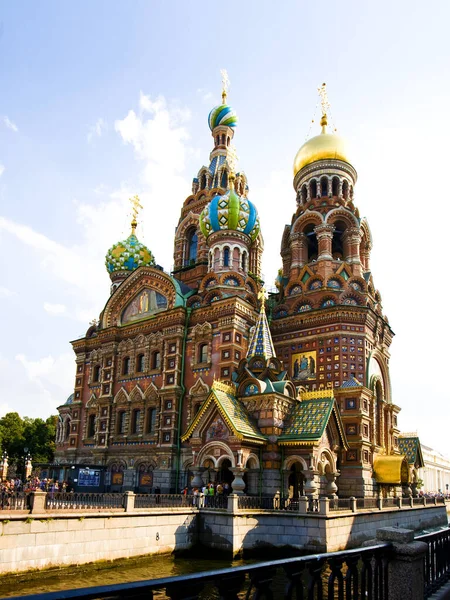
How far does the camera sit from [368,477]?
25.2 m

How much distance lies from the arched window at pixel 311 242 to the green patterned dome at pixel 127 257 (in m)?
11.0

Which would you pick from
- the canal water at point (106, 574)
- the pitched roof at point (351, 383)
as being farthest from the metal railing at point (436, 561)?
the pitched roof at point (351, 383)

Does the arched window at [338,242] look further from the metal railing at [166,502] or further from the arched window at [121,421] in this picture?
the metal railing at [166,502]

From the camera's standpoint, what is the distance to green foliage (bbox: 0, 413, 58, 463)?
48.4 m

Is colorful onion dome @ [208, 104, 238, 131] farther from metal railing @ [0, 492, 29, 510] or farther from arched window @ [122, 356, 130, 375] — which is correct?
metal railing @ [0, 492, 29, 510]

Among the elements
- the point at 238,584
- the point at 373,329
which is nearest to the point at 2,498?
the point at 238,584

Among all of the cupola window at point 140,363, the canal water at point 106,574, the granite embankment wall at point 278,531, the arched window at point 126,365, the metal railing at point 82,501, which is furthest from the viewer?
the arched window at point 126,365

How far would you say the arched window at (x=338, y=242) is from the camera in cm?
3284

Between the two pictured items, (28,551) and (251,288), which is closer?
(28,551)

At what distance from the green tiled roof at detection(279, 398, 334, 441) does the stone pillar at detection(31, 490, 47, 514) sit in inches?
399

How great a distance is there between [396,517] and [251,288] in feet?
47.0

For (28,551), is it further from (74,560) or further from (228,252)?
(228,252)

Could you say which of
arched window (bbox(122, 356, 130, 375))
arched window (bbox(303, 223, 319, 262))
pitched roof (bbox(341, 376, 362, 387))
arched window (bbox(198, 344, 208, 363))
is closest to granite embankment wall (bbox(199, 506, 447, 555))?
pitched roof (bbox(341, 376, 362, 387))

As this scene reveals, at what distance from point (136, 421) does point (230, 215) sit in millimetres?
12861
